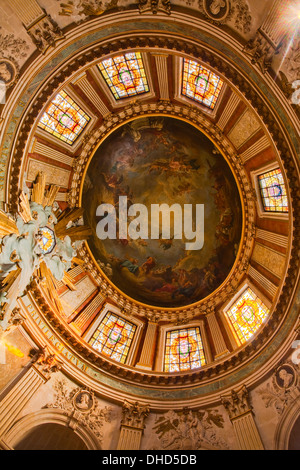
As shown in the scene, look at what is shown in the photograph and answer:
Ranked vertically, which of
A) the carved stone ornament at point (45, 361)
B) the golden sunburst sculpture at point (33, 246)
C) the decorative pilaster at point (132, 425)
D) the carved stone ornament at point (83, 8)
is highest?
the carved stone ornament at point (83, 8)

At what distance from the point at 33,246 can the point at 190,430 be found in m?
9.33

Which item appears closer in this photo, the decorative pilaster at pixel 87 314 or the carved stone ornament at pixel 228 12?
the carved stone ornament at pixel 228 12

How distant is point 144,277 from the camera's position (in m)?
22.0

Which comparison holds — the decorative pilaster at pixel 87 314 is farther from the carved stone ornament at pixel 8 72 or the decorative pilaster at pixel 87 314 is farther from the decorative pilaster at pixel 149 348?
the carved stone ornament at pixel 8 72

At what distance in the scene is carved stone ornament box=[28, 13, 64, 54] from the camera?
11.8m

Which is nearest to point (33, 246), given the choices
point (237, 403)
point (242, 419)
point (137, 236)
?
point (237, 403)

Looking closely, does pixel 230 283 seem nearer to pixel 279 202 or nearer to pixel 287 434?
pixel 279 202

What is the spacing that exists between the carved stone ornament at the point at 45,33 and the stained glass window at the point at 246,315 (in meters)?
13.7

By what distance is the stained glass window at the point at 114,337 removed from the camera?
17.2 m

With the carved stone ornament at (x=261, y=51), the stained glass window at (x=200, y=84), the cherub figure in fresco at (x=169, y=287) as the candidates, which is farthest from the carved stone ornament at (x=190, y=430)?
the stained glass window at (x=200, y=84)

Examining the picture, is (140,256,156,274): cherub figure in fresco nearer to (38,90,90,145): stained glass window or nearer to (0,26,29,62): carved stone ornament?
(38,90,90,145): stained glass window

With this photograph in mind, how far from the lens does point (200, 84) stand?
16812 millimetres

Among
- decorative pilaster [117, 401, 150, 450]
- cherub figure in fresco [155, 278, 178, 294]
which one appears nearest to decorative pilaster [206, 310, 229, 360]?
cherub figure in fresco [155, 278, 178, 294]
